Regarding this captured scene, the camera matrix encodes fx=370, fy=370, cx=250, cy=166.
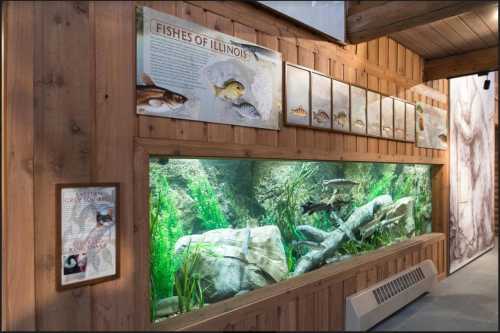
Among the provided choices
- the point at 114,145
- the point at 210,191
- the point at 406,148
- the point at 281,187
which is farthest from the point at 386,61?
the point at 114,145

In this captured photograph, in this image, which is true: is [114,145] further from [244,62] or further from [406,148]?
[406,148]

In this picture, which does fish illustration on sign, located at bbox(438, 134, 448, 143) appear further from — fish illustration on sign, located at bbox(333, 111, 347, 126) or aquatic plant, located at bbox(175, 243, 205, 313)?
aquatic plant, located at bbox(175, 243, 205, 313)

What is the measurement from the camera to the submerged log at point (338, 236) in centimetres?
276

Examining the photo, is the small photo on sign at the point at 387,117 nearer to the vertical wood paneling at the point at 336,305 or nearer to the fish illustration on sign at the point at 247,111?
the vertical wood paneling at the point at 336,305

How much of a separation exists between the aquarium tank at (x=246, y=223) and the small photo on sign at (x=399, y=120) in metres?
0.40

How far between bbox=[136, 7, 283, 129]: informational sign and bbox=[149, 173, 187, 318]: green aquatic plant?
0.40m

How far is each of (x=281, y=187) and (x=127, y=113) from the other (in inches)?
49.7

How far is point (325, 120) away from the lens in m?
2.73

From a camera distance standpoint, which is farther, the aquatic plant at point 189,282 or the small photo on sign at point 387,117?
the small photo on sign at point 387,117

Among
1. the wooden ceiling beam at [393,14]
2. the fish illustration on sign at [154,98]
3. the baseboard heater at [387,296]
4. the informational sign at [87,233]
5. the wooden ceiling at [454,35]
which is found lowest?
the baseboard heater at [387,296]

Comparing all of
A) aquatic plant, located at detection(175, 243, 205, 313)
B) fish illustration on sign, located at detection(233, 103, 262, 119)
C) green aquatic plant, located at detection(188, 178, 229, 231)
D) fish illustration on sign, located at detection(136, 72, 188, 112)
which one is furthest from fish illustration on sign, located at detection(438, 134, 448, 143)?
fish illustration on sign, located at detection(136, 72, 188, 112)

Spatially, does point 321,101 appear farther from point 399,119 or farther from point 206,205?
point 399,119

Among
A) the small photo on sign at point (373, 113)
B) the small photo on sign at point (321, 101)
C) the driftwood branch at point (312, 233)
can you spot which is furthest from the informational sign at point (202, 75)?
the small photo on sign at point (373, 113)

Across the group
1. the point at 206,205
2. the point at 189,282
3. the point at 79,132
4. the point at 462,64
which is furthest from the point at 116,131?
the point at 462,64
